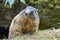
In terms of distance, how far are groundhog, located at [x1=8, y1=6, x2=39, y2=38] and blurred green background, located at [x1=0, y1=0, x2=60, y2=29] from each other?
2.85 m

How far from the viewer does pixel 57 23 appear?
7828mm

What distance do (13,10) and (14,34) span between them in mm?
3225

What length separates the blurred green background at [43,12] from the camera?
7882 millimetres

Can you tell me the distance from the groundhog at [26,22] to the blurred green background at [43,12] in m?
2.85

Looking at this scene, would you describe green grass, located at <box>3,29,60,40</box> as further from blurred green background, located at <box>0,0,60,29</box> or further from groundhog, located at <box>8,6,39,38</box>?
blurred green background, located at <box>0,0,60,29</box>

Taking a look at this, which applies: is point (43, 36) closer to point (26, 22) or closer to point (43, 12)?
point (26, 22)

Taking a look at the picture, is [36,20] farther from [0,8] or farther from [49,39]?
[0,8]

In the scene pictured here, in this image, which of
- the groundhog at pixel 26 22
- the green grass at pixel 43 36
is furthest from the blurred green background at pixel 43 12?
the green grass at pixel 43 36

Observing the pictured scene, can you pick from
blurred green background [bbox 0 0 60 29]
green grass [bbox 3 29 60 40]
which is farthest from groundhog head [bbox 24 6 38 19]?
blurred green background [bbox 0 0 60 29]

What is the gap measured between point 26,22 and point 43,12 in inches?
127

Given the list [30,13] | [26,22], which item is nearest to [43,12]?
[26,22]

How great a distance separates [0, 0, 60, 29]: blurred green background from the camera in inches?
310

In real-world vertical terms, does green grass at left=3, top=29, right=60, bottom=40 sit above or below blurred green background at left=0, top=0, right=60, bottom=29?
below

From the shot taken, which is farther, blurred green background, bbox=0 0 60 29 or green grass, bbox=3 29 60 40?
blurred green background, bbox=0 0 60 29
